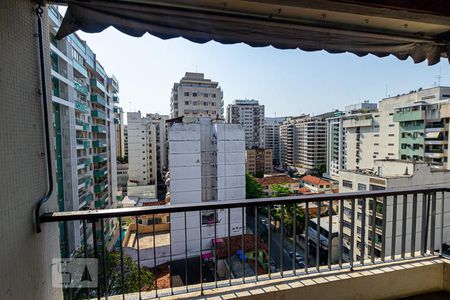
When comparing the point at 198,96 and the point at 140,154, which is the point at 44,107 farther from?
the point at 140,154

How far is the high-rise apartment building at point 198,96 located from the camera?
20.7 meters

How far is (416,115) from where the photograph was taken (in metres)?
12.6

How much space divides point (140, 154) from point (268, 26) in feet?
71.6

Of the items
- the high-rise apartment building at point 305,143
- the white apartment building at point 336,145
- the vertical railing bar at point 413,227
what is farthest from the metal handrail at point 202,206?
the high-rise apartment building at point 305,143

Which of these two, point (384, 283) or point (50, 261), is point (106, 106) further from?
point (384, 283)

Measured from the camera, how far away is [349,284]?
1644 mm

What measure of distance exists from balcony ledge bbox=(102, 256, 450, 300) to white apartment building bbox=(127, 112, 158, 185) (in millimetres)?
19852

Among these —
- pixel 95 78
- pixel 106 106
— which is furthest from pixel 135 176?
pixel 95 78

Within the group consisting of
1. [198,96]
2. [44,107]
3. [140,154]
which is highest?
[198,96]

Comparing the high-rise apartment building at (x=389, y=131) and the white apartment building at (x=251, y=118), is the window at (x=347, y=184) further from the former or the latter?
the white apartment building at (x=251, y=118)

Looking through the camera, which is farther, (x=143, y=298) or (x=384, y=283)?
(x=384, y=283)

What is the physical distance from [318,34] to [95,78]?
12122 millimetres

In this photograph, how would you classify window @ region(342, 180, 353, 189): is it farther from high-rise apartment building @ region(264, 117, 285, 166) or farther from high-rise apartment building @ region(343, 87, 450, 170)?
high-rise apartment building @ region(264, 117, 285, 166)

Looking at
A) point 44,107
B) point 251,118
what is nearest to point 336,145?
point 251,118
